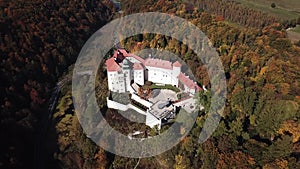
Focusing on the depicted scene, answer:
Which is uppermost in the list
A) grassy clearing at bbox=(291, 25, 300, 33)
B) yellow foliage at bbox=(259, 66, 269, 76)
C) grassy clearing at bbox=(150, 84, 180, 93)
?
yellow foliage at bbox=(259, 66, 269, 76)

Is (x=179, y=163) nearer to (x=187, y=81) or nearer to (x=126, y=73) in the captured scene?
(x=187, y=81)

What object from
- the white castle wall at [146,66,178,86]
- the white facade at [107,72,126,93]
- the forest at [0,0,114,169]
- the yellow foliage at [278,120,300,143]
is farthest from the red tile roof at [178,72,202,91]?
the forest at [0,0,114,169]

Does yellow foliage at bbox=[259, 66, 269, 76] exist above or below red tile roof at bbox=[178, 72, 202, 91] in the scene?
above

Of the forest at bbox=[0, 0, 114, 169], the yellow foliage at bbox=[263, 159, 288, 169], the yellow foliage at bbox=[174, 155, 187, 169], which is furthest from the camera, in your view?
the forest at bbox=[0, 0, 114, 169]

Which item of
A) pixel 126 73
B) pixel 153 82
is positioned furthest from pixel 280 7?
pixel 126 73

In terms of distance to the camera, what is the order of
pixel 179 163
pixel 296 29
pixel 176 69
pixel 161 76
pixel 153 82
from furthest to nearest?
1. pixel 296 29
2. pixel 153 82
3. pixel 161 76
4. pixel 176 69
5. pixel 179 163

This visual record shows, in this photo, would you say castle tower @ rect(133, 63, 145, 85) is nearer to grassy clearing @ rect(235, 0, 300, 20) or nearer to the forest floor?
the forest floor
